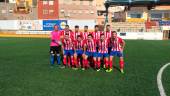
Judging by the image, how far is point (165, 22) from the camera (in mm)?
71812

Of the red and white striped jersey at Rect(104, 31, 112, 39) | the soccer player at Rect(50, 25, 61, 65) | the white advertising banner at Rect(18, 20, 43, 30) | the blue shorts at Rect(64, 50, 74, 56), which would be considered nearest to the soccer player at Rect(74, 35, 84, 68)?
the blue shorts at Rect(64, 50, 74, 56)

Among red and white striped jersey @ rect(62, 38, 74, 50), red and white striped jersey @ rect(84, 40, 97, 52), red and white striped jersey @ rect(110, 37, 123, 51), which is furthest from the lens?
red and white striped jersey @ rect(62, 38, 74, 50)

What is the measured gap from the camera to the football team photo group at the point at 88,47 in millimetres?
14414

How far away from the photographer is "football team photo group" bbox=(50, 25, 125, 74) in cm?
1441

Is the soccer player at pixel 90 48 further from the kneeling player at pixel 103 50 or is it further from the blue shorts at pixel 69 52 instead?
the blue shorts at pixel 69 52

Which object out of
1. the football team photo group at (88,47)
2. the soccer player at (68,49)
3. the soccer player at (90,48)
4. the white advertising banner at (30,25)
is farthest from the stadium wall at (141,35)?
the soccer player at (90,48)

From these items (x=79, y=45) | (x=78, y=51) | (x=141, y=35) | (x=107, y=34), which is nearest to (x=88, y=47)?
(x=79, y=45)

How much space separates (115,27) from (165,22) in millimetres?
9639

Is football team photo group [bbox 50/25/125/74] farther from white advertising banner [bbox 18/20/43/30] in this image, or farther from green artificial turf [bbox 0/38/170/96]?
white advertising banner [bbox 18/20/43/30]

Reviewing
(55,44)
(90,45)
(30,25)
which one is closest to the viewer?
(90,45)

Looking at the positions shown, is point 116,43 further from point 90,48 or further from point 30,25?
point 30,25

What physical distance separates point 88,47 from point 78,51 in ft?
1.88

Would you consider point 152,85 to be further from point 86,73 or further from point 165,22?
point 165,22

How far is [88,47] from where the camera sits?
14.9m
